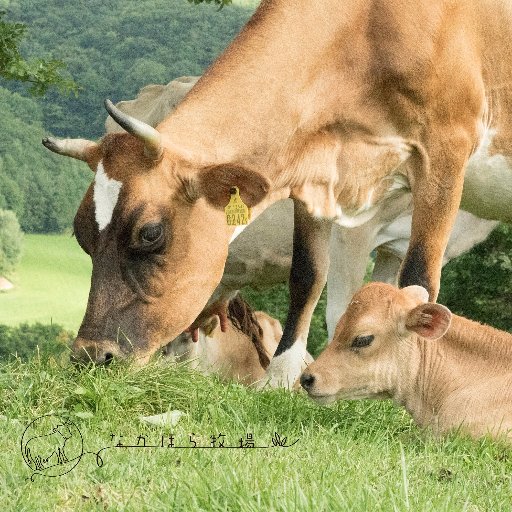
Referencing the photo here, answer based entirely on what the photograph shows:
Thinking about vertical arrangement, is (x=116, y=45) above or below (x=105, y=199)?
→ below

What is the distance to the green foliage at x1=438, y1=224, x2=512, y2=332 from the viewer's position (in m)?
17.0

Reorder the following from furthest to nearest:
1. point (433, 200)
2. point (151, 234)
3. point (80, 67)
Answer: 1. point (80, 67)
2. point (433, 200)
3. point (151, 234)

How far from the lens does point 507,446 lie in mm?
5250

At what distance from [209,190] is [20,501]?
2534 mm

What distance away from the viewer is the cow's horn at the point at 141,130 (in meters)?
5.51

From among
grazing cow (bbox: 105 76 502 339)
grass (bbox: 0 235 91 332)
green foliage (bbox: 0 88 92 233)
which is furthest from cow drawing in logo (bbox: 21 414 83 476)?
green foliage (bbox: 0 88 92 233)

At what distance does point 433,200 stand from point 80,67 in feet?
74.6

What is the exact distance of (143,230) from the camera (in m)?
5.77

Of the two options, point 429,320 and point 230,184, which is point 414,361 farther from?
point 230,184

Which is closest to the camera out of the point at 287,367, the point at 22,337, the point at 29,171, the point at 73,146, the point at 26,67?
the point at 73,146

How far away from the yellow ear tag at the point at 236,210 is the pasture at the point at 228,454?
2.85 ft

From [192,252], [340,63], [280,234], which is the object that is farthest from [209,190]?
[280,234]

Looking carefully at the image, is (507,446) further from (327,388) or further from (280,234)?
(280,234)

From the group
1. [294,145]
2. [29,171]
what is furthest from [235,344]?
[29,171]
